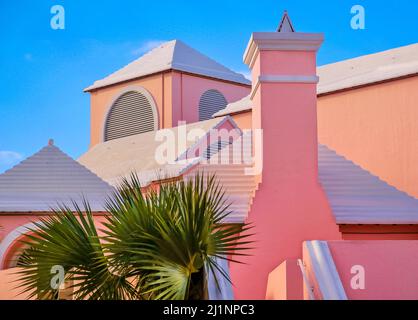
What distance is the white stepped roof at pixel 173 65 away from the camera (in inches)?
1067

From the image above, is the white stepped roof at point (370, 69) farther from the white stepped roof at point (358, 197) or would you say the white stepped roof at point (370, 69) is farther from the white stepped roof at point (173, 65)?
the white stepped roof at point (173, 65)

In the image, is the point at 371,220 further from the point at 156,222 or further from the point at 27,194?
the point at 27,194

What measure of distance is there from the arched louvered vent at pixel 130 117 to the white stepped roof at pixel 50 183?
9041mm

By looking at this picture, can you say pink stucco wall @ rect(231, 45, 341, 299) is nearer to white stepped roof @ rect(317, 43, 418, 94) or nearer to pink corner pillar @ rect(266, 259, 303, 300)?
pink corner pillar @ rect(266, 259, 303, 300)

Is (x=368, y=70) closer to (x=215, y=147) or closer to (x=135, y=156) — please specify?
(x=215, y=147)

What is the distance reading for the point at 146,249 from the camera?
309 inches

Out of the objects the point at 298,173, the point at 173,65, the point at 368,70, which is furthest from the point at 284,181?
the point at 173,65

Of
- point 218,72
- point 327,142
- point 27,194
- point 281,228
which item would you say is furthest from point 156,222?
point 218,72

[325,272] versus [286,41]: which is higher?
[286,41]

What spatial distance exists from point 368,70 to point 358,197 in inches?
317

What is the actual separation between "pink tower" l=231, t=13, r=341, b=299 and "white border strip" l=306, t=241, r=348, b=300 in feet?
8.56

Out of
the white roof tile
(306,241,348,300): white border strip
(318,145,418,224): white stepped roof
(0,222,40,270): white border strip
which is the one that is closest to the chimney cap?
(318,145,418,224): white stepped roof

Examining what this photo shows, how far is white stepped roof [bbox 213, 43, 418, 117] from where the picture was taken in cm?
1858
